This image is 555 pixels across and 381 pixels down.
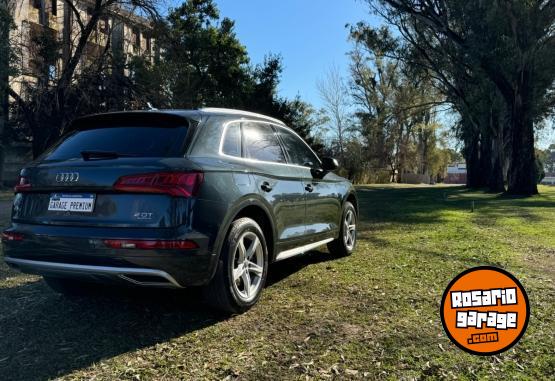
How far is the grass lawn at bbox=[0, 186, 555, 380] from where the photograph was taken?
10.7 feet

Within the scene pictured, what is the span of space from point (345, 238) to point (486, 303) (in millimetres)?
4248

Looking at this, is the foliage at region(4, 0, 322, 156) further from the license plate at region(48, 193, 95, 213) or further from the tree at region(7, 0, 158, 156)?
the license plate at region(48, 193, 95, 213)

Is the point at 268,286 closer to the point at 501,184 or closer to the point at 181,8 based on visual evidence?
the point at 501,184

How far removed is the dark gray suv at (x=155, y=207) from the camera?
145 inches

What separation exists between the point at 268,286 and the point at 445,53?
2117 cm

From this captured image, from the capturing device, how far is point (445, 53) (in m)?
23.4

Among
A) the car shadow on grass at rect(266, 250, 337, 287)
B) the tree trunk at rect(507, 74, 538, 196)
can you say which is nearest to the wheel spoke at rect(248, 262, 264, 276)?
the car shadow on grass at rect(266, 250, 337, 287)

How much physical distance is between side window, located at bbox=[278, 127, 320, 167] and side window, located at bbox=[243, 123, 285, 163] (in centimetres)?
21

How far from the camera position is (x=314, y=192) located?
19.1ft

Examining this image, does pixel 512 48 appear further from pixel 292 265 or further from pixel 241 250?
pixel 241 250

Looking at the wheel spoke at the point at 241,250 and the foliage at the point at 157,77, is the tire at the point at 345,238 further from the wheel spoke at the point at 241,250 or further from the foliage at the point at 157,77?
the foliage at the point at 157,77

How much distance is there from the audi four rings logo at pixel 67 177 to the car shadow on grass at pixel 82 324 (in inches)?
47.5

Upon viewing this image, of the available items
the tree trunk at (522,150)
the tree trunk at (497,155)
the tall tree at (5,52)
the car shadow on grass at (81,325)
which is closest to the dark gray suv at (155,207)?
the car shadow on grass at (81,325)

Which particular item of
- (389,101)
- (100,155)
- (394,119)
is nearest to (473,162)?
(394,119)
